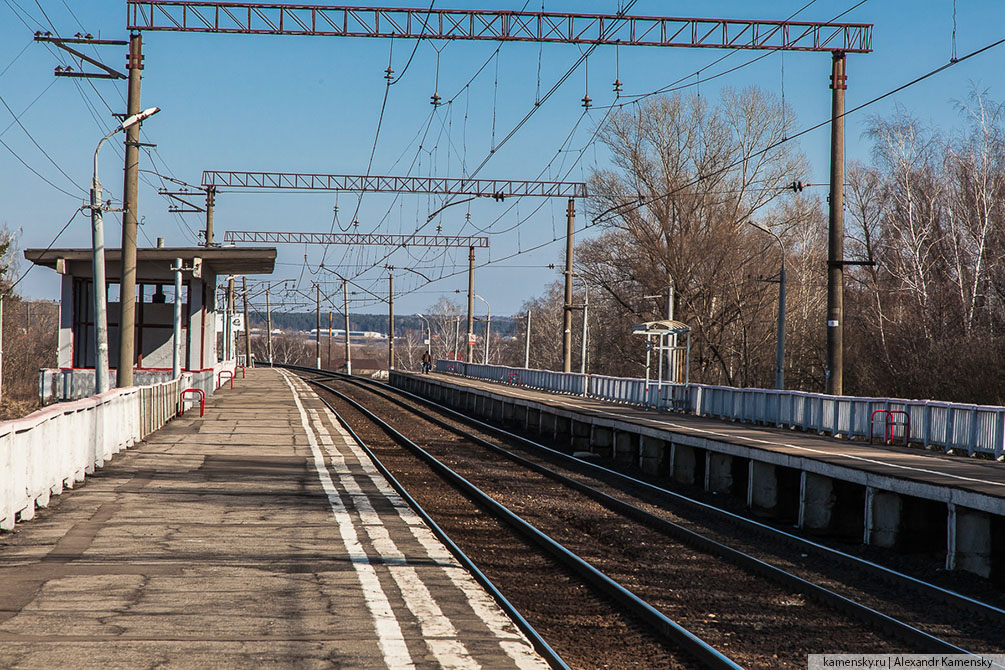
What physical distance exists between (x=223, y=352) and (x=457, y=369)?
17.5m

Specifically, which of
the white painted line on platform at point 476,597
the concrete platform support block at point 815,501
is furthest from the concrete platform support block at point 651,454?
the white painted line on platform at point 476,597

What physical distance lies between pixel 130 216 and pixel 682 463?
1400 centimetres

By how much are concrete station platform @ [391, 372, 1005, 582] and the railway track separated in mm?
1448

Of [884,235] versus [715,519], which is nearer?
[715,519]

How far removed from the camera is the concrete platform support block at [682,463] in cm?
2194

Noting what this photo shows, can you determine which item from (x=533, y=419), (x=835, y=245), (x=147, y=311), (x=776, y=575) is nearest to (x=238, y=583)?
(x=776, y=575)

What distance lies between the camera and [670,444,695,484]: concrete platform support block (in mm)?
21938

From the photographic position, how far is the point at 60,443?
1317 centimetres

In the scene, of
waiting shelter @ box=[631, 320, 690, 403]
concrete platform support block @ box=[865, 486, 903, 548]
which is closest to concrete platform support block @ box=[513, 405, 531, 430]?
waiting shelter @ box=[631, 320, 690, 403]

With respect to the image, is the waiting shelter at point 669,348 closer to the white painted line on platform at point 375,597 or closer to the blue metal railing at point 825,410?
the blue metal railing at point 825,410

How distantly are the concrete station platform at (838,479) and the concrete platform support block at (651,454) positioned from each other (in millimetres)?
26

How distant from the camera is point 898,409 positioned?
68.7 ft

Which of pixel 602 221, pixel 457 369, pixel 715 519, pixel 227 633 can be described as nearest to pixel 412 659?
pixel 227 633

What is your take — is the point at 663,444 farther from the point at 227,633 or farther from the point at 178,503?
the point at 227,633
